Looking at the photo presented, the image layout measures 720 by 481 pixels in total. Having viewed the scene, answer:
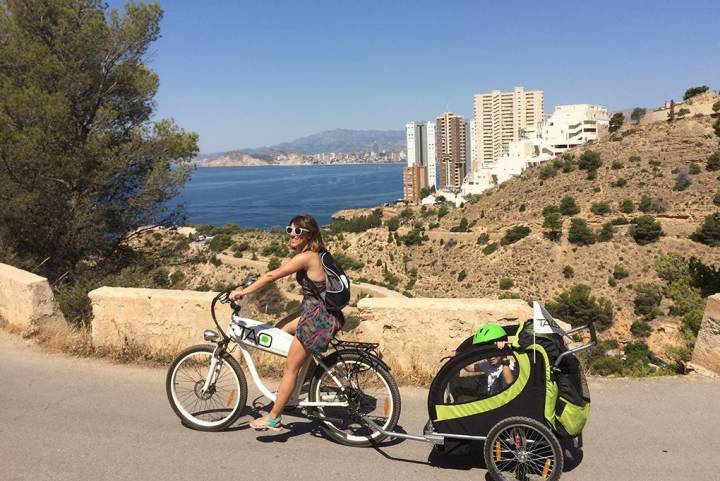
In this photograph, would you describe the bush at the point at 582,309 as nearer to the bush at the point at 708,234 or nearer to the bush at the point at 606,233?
the bush at the point at 606,233

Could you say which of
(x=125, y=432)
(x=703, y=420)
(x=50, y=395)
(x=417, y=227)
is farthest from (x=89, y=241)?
(x=417, y=227)

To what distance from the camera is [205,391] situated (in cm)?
391

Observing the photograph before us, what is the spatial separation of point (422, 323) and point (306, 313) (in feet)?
5.04

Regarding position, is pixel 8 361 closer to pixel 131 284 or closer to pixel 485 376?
pixel 131 284

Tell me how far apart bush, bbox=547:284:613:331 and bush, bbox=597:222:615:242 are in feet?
32.0

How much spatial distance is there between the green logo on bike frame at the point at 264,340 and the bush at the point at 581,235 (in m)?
49.9

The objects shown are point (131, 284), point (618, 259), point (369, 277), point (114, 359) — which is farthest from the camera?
point (369, 277)

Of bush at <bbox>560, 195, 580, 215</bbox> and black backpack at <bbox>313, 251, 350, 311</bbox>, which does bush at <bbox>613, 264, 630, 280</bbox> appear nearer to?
bush at <bbox>560, 195, 580, 215</bbox>

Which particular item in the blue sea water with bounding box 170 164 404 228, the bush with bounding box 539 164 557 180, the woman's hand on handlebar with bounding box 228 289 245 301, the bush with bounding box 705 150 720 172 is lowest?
the blue sea water with bounding box 170 164 404 228

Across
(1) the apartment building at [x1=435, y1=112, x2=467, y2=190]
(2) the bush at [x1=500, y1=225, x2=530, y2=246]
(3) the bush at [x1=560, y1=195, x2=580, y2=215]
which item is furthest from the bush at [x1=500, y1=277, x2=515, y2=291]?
(1) the apartment building at [x1=435, y1=112, x2=467, y2=190]

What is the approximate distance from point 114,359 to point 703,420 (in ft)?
16.7

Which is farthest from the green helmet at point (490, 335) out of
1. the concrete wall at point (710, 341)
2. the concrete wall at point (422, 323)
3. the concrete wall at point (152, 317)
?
the concrete wall at point (152, 317)

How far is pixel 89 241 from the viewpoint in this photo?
13.0 m

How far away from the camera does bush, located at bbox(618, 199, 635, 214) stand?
53344mm
